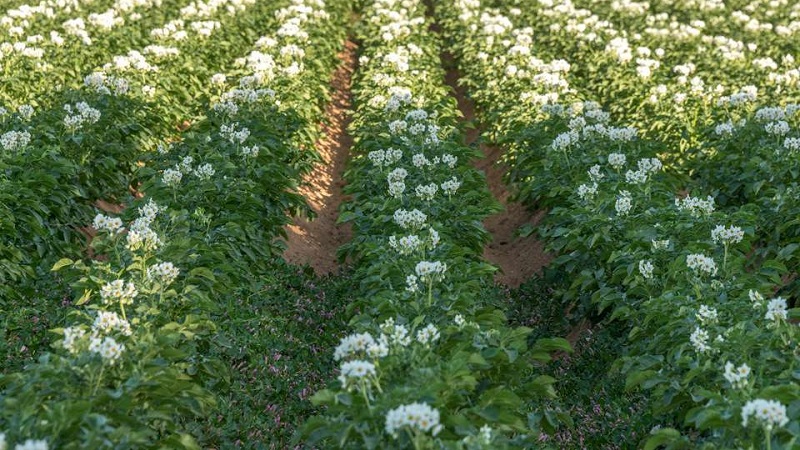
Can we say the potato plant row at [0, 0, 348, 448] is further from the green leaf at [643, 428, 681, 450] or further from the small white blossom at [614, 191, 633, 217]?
the small white blossom at [614, 191, 633, 217]

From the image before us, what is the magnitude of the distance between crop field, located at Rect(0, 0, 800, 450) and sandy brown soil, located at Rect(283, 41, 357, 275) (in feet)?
0.21

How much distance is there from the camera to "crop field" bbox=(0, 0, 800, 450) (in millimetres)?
5008

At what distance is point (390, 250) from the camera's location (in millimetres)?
7309

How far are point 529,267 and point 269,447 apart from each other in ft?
15.6

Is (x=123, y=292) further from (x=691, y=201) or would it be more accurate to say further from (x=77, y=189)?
(x=691, y=201)

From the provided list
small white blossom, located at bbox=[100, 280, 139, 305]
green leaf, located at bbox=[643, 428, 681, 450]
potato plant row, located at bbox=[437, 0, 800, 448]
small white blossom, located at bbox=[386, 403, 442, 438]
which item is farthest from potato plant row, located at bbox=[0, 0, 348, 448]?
potato plant row, located at bbox=[437, 0, 800, 448]

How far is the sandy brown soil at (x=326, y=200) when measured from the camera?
34.1 feet

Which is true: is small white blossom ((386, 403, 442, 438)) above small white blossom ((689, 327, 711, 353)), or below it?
above

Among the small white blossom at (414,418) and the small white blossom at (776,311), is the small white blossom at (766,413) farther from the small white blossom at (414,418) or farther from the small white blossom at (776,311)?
the small white blossom at (414,418)

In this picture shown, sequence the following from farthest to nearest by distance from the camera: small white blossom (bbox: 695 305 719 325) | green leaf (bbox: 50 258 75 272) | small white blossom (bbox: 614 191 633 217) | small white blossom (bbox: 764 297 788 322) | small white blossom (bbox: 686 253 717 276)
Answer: small white blossom (bbox: 614 191 633 217), green leaf (bbox: 50 258 75 272), small white blossom (bbox: 686 253 717 276), small white blossom (bbox: 695 305 719 325), small white blossom (bbox: 764 297 788 322)

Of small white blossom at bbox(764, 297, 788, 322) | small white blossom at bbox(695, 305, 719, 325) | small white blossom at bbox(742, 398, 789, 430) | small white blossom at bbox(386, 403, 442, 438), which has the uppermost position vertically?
small white blossom at bbox(386, 403, 442, 438)

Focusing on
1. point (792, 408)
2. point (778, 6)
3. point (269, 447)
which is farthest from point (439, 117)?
point (778, 6)

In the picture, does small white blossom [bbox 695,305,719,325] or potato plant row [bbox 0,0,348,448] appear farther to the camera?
small white blossom [bbox 695,305,719,325]

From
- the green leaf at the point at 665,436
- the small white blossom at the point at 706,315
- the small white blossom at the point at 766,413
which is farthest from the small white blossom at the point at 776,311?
the small white blossom at the point at 766,413
